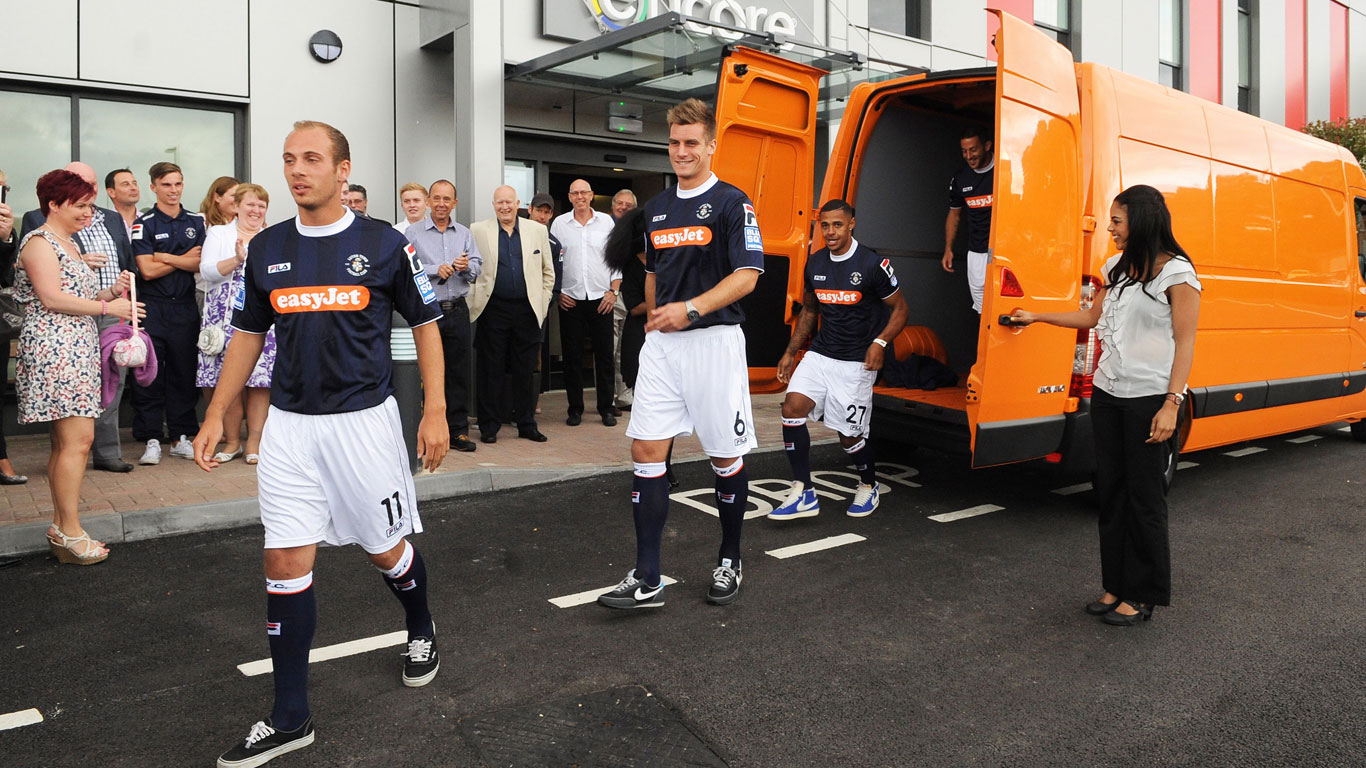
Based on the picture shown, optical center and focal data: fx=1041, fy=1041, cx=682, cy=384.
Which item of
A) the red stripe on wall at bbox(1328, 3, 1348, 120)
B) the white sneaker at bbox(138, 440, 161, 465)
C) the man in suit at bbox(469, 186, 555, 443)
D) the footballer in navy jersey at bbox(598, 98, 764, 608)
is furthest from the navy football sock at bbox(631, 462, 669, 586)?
the red stripe on wall at bbox(1328, 3, 1348, 120)

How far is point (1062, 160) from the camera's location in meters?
5.60

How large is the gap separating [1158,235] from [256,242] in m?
3.52

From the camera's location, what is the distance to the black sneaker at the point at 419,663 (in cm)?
363

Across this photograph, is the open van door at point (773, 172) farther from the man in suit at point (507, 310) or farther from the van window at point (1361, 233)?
the van window at point (1361, 233)

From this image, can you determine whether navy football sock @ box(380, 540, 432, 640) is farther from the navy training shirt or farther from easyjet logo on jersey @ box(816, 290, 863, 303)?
the navy training shirt

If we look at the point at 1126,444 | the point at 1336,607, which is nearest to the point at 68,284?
the point at 1126,444

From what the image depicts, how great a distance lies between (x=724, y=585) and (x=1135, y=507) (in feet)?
5.84

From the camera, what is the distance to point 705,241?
446 cm

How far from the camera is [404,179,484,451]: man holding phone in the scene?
7977 millimetres

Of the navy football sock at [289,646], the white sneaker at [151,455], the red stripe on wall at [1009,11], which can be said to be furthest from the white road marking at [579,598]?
the red stripe on wall at [1009,11]

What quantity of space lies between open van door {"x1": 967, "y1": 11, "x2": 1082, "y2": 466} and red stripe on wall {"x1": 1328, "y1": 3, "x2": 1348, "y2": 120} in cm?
1815

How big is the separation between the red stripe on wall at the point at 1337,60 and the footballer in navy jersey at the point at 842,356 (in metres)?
18.5

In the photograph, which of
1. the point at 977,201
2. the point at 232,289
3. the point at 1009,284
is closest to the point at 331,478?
the point at 1009,284

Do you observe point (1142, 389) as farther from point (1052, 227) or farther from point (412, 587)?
point (412, 587)
